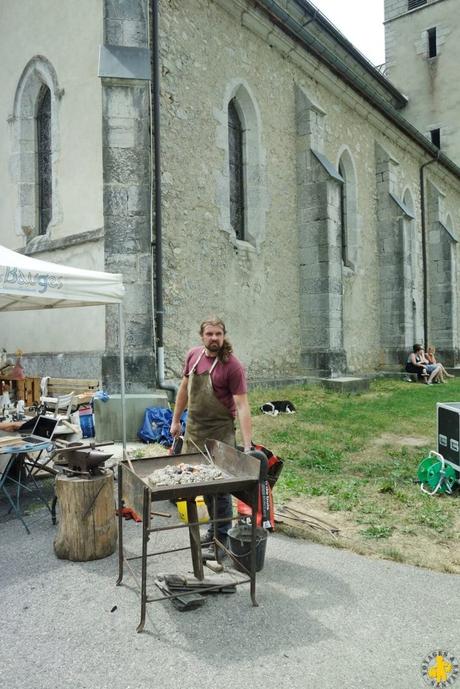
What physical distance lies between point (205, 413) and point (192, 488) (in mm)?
1166

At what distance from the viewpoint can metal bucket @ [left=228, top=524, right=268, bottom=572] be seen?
3.65m

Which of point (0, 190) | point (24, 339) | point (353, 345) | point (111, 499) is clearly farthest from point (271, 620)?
point (353, 345)

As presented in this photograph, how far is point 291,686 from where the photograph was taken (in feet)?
7.97

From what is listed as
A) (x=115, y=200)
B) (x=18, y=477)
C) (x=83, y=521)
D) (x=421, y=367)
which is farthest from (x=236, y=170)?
(x=83, y=521)

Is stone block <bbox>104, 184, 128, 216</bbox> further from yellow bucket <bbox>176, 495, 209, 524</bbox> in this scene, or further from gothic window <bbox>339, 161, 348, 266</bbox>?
gothic window <bbox>339, 161, 348, 266</bbox>

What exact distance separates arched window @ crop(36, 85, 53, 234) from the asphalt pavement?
9069 mm

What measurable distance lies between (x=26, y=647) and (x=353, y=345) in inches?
582

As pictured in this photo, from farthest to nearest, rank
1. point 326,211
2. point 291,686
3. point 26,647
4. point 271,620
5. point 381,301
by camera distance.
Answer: point 381,301 < point 326,211 < point 271,620 < point 26,647 < point 291,686

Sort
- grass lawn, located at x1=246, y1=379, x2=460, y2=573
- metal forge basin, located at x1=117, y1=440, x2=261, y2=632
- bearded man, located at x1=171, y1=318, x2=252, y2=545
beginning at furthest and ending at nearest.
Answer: grass lawn, located at x1=246, y1=379, x2=460, y2=573 → bearded man, located at x1=171, y1=318, x2=252, y2=545 → metal forge basin, located at x1=117, y1=440, x2=261, y2=632

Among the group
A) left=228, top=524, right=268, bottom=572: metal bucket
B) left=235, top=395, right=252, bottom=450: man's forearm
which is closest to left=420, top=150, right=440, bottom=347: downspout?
left=235, top=395, right=252, bottom=450: man's forearm

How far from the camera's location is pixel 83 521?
391cm

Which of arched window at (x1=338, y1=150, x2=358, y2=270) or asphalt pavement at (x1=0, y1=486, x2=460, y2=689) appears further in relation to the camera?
arched window at (x1=338, y1=150, x2=358, y2=270)

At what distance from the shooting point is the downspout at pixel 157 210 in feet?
31.5

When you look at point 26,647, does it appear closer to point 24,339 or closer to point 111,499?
point 111,499
